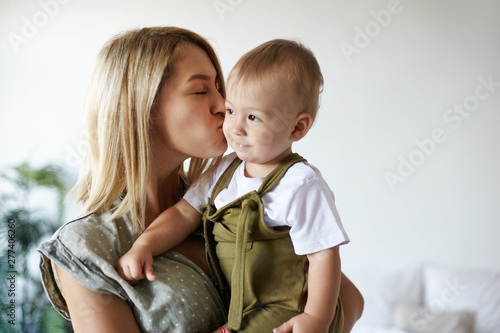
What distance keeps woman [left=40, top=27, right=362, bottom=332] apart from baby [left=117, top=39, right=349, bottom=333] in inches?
2.3

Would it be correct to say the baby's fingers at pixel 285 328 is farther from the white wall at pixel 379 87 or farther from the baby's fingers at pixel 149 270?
the white wall at pixel 379 87

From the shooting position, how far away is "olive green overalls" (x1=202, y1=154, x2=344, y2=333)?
0.93m

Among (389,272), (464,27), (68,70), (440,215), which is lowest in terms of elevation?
(389,272)

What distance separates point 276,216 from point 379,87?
9.98ft

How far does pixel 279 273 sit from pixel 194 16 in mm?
3170

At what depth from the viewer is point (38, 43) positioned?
3.77 meters

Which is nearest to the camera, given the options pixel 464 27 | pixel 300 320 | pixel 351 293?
pixel 300 320

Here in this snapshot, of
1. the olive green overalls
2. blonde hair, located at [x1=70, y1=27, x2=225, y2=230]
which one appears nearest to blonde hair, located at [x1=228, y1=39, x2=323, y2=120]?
A: the olive green overalls

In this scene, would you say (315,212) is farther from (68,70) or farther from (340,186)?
(68,70)

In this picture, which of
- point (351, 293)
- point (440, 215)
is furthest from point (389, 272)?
point (351, 293)

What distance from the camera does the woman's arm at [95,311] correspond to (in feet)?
3.04

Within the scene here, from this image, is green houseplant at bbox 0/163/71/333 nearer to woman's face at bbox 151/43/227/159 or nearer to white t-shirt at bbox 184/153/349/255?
woman's face at bbox 151/43/227/159

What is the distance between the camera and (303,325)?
0.87m

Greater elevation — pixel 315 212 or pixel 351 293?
pixel 315 212
